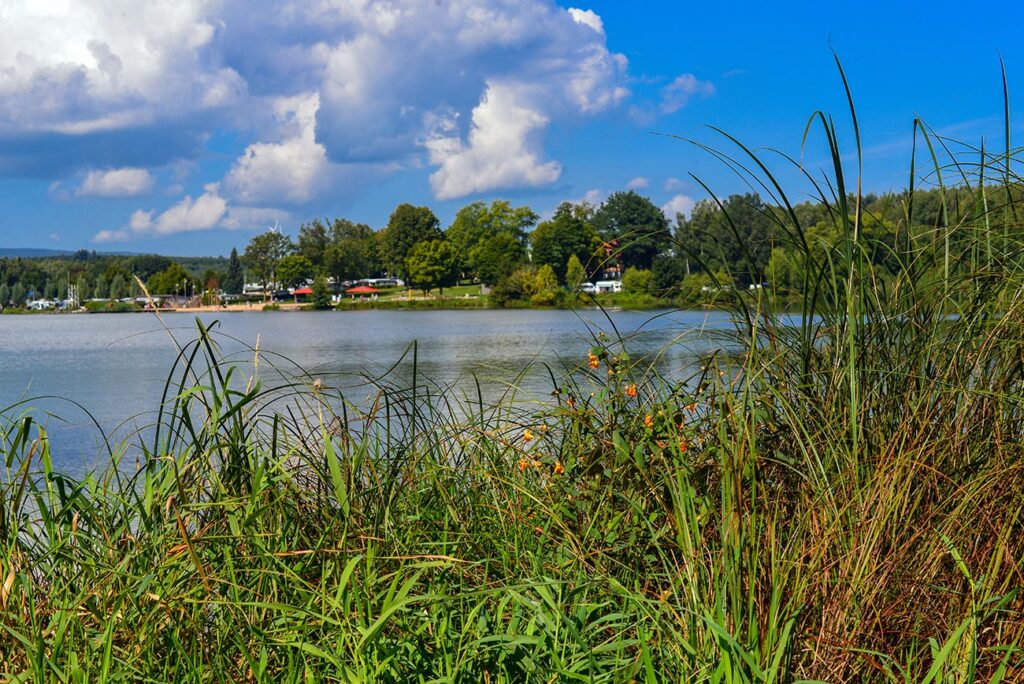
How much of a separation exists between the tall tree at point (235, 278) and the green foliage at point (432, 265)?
4965 cm

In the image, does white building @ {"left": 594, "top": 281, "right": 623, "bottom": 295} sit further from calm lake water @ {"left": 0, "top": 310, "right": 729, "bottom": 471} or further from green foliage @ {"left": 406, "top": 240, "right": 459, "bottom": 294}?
green foliage @ {"left": 406, "top": 240, "right": 459, "bottom": 294}

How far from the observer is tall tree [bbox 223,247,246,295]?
14369 cm

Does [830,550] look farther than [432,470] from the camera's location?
No

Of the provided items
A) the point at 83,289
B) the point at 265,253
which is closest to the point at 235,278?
the point at 265,253

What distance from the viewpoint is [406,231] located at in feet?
371

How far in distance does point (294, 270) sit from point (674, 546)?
4920 inches

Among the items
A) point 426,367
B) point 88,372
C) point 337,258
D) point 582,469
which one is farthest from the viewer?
point 337,258

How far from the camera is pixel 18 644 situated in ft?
7.41

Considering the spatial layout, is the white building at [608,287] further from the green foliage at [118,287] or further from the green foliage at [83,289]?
the green foliage at [83,289]

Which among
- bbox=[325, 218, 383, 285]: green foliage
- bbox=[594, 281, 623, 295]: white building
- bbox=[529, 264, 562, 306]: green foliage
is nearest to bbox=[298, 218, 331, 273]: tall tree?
bbox=[325, 218, 383, 285]: green foliage

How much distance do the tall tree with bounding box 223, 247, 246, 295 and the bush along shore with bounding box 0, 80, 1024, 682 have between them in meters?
143

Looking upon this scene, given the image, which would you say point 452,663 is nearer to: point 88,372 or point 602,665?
point 602,665

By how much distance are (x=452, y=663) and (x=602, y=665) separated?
34 centimetres

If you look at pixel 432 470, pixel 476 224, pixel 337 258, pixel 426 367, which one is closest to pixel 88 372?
pixel 426 367
